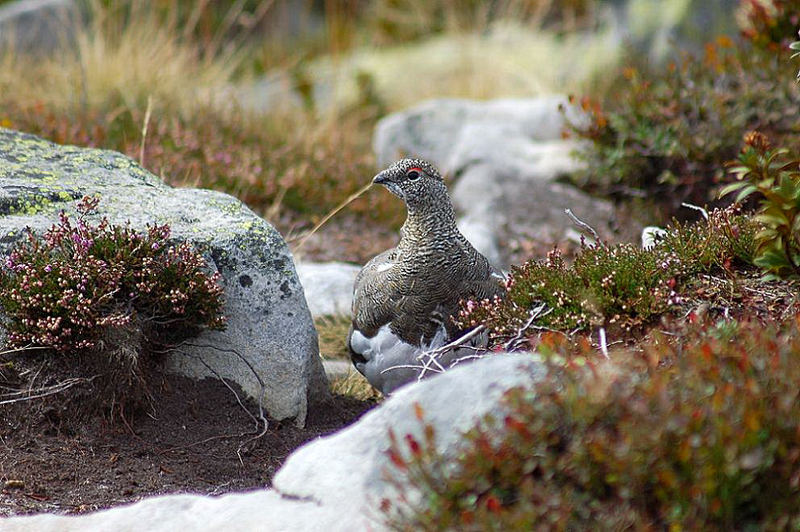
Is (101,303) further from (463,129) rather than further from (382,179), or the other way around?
(463,129)

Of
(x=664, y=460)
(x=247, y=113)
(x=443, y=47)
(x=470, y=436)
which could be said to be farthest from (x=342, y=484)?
(x=443, y=47)

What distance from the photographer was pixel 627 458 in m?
2.57

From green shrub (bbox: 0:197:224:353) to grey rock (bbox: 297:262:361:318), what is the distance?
6.52ft

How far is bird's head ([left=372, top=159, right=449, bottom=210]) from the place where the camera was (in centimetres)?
499

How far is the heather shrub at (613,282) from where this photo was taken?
4406 mm

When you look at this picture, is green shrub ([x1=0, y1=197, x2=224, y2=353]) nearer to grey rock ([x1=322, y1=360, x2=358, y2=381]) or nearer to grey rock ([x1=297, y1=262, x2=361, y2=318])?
grey rock ([x1=322, y1=360, x2=358, y2=381])

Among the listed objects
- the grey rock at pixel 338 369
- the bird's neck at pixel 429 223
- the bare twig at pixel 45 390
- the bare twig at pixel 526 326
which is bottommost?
the grey rock at pixel 338 369

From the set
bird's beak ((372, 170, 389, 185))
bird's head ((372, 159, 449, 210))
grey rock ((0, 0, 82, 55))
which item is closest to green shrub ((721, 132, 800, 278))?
bird's head ((372, 159, 449, 210))

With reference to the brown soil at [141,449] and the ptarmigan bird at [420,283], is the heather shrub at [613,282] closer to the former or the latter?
the ptarmigan bird at [420,283]

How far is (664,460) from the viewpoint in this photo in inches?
102

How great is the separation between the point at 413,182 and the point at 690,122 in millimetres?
3882

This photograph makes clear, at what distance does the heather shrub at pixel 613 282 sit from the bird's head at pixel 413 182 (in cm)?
62

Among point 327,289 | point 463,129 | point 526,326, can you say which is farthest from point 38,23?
point 526,326

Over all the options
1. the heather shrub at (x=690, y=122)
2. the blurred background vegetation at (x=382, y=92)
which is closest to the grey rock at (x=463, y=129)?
the blurred background vegetation at (x=382, y=92)
